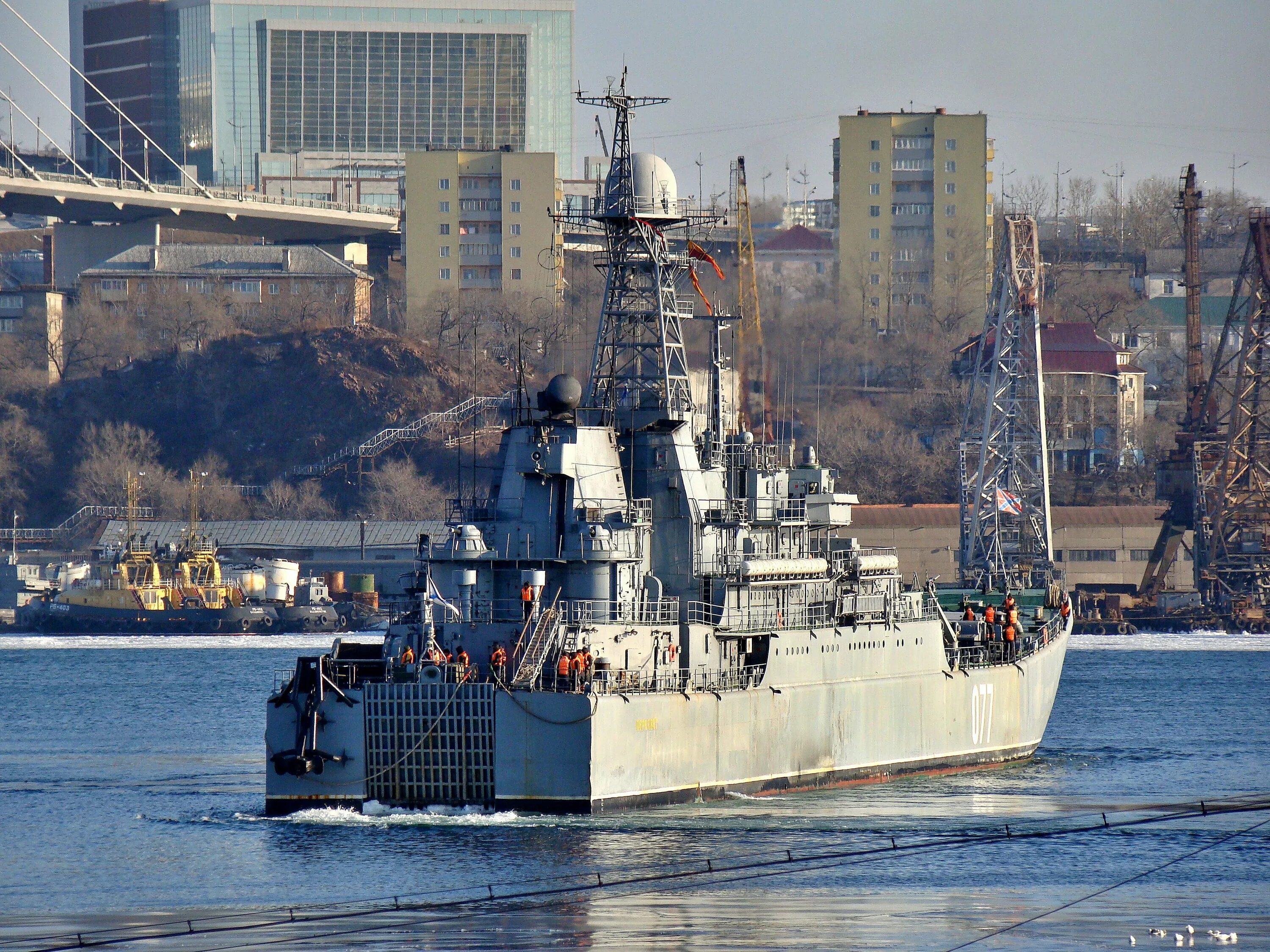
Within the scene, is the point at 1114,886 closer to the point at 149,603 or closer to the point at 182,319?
the point at 149,603

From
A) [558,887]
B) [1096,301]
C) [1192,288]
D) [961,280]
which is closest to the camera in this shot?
[558,887]

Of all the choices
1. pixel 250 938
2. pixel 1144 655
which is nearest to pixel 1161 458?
pixel 1144 655

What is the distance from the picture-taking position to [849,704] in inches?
1644

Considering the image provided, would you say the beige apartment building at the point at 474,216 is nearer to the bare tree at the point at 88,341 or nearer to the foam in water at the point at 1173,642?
the bare tree at the point at 88,341

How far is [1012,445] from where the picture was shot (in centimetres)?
9238

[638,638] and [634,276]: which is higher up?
[634,276]

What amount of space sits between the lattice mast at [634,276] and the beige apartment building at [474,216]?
325ft

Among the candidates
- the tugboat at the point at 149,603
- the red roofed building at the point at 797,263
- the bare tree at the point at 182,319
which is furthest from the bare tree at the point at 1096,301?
the tugboat at the point at 149,603

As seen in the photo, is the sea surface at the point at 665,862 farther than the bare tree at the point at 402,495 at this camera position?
No

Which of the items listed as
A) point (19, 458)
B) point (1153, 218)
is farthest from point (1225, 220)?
point (19, 458)

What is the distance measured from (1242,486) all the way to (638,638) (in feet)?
238

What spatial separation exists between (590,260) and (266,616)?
43.1m

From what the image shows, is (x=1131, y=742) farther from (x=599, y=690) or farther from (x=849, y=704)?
(x=599, y=690)

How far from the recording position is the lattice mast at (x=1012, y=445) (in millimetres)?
91000
